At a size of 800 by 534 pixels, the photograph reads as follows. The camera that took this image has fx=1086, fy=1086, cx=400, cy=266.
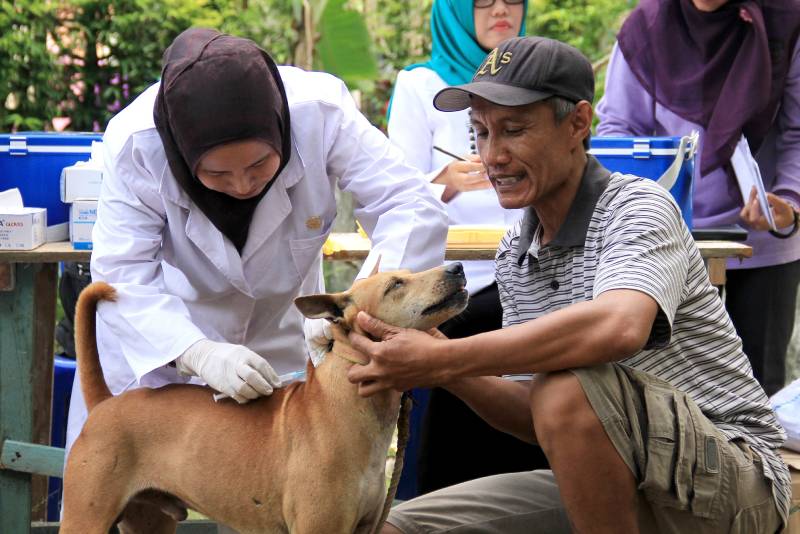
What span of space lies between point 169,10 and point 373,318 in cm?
488

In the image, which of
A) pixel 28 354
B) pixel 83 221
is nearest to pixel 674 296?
pixel 83 221

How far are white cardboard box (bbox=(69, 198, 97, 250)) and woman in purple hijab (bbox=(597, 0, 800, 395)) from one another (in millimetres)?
2030

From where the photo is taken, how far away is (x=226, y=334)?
3.40 meters

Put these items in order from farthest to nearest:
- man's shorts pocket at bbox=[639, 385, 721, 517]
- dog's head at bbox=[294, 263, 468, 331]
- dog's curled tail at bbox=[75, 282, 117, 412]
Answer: dog's curled tail at bbox=[75, 282, 117, 412] < dog's head at bbox=[294, 263, 468, 331] < man's shorts pocket at bbox=[639, 385, 721, 517]

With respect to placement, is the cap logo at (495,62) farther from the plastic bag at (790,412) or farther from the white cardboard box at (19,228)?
the white cardboard box at (19,228)

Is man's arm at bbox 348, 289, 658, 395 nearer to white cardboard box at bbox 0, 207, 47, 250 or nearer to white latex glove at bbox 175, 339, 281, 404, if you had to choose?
white latex glove at bbox 175, 339, 281, 404

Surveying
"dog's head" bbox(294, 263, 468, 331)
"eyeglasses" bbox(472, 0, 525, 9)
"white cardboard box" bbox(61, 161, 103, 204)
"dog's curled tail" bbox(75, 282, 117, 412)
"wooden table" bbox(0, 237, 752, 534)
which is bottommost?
"wooden table" bbox(0, 237, 752, 534)

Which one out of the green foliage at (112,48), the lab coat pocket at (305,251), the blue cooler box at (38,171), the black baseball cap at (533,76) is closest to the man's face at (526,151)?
the black baseball cap at (533,76)

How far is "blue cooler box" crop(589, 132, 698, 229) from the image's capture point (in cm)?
396

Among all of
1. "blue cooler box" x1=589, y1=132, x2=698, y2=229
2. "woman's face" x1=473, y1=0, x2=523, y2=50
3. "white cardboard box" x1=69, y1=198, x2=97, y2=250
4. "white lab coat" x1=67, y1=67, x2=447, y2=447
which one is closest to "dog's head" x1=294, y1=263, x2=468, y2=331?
"white lab coat" x1=67, y1=67, x2=447, y2=447

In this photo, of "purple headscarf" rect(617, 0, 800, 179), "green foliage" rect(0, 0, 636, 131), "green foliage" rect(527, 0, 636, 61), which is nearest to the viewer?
"purple headscarf" rect(617, 0, 800, 179)

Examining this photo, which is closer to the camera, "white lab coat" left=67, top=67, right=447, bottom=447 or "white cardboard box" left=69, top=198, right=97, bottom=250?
"white lab coat" left=67, top=67, right=447, bottom=447

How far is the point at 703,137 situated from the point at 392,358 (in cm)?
214

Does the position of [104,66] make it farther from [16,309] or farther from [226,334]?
[226,334]
